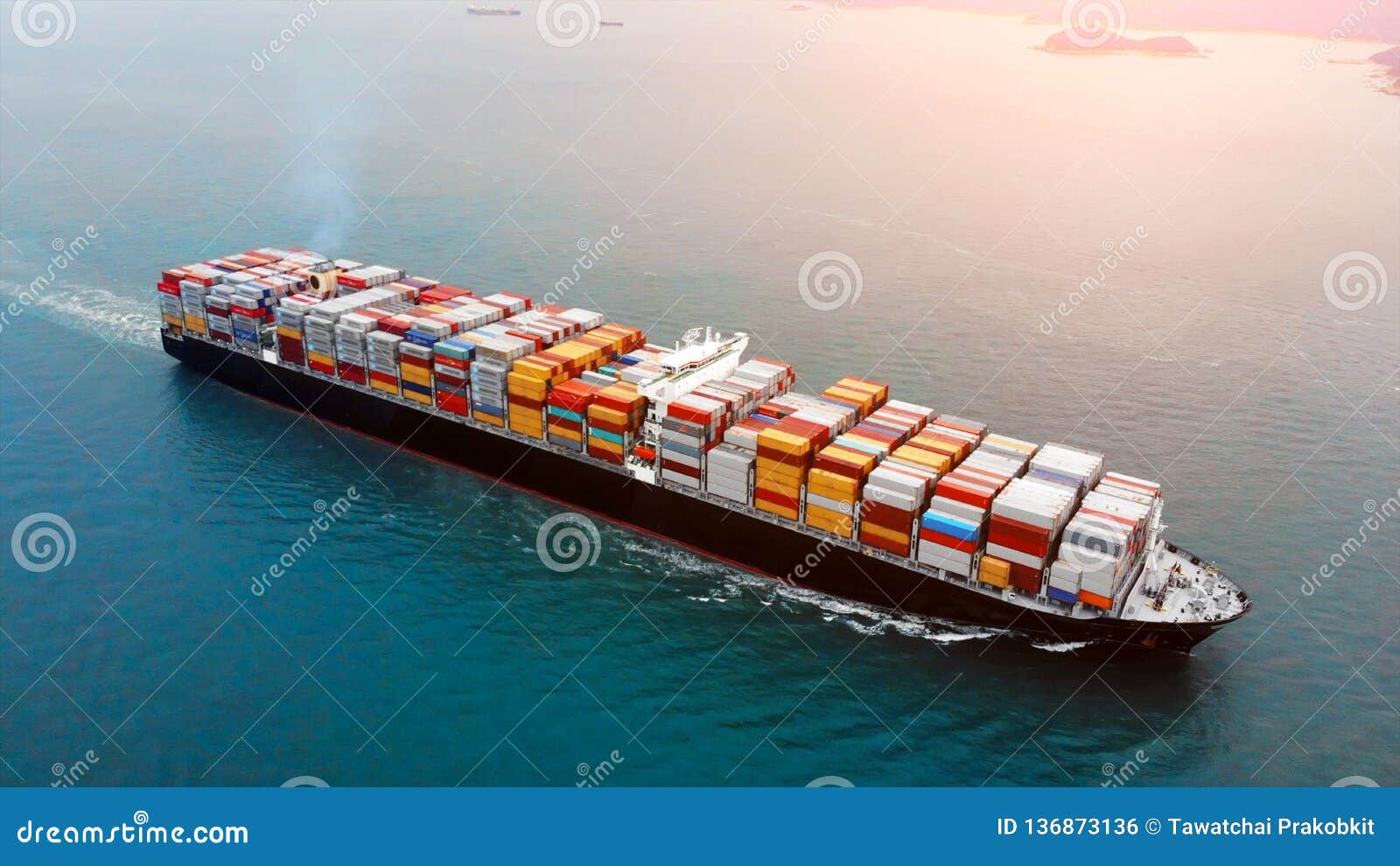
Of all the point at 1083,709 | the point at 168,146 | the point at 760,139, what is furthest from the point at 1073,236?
the point at 168,146

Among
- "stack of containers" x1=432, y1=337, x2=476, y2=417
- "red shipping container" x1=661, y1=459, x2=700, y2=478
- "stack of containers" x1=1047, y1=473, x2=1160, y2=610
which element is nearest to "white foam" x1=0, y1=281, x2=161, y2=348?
"stack of containers" x1=432, y1=337, x2=476, y2=417

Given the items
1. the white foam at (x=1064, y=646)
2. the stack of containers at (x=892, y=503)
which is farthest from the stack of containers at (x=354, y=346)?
the white foam at (x=1064, y=646)

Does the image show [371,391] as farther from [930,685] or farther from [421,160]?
[421,160]

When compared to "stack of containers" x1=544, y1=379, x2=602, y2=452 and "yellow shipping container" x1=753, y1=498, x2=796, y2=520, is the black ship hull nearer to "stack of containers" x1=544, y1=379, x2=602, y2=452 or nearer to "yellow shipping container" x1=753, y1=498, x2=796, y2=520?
"yellow shipping container" x1=753, y1=498, x2=796, y2=520

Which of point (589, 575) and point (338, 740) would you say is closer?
point (338, 740)

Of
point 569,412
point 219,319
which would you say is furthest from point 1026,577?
point 219,319

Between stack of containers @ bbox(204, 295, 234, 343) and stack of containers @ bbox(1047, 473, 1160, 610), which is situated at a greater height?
stack of containers @ bbox(1047, 473, 1160, 610)
